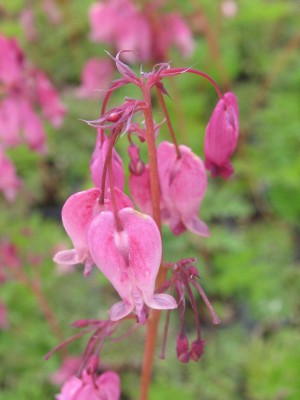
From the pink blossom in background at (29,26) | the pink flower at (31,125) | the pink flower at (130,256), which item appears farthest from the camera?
the pink blossom in background at (29,26)

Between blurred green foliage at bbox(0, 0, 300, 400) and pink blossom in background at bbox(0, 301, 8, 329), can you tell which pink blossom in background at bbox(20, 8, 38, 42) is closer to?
blurred green foliage at bbox(0, 0, 300, 400)

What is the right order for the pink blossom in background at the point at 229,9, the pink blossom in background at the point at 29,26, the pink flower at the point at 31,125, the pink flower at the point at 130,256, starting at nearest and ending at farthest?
the pink flower at the point at 130,256, the pink flower at the point at 31,125, the pink blossom in background at the point at 229,9, the pink blossom in background at the point at 29,26

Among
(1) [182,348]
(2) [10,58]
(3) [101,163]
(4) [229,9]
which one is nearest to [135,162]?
(3) [101,163]

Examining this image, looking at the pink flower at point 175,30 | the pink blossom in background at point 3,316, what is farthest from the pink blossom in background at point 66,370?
the pink flower at point 175,30

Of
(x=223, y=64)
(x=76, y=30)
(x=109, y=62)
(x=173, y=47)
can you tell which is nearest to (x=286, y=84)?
(x=223, y=64)

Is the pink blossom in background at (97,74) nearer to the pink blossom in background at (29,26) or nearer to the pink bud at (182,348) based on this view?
the pink blossom in background at (29,26)

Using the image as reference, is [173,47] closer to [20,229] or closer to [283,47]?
[283,47]

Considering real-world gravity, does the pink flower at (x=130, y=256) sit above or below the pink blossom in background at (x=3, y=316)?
above

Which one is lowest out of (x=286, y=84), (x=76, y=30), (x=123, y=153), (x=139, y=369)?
(x=139, y=369)
